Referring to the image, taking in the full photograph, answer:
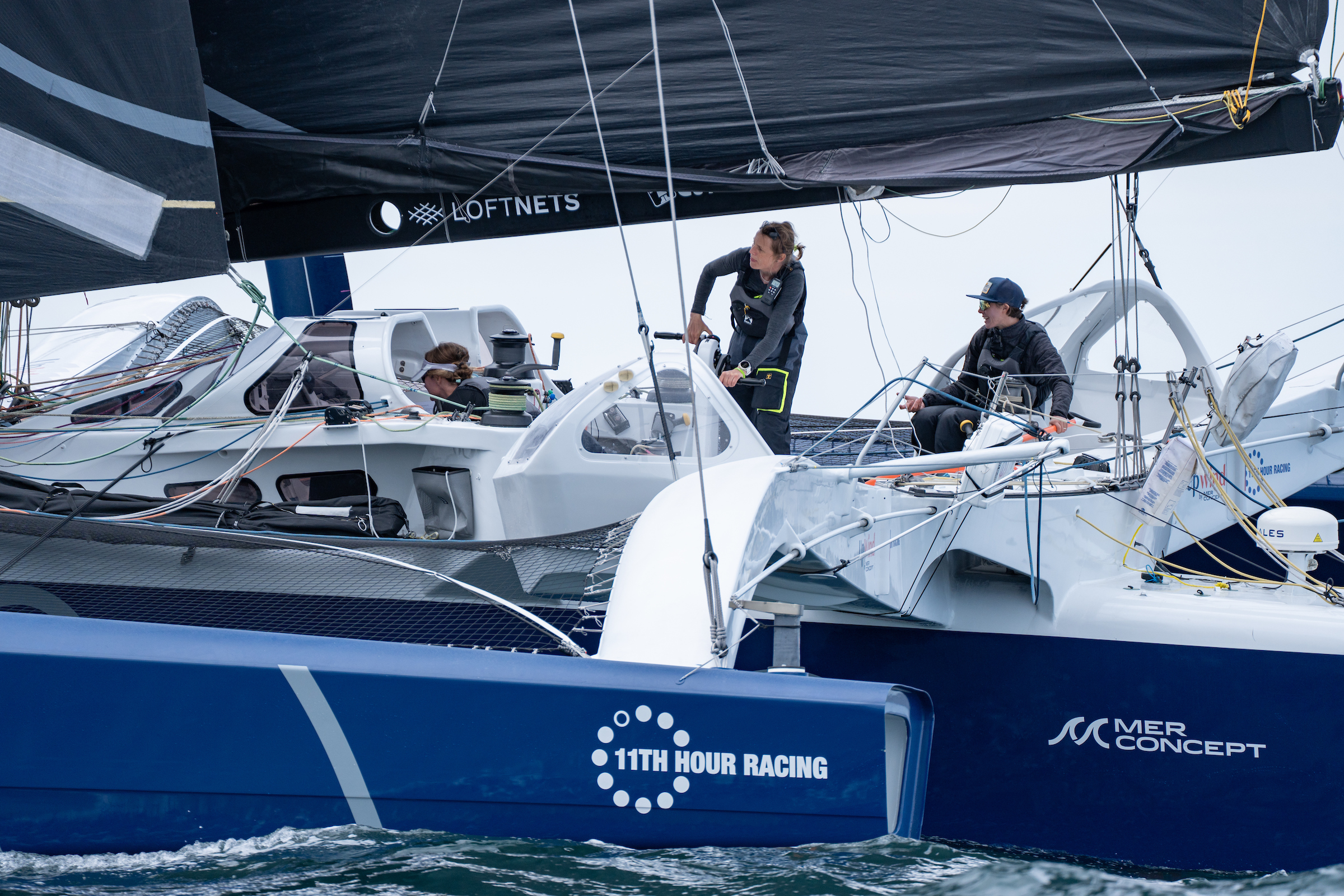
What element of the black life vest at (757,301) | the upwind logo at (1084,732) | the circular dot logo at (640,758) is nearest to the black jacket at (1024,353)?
the black life vest at (757,301)

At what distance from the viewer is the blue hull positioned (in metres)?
3.45

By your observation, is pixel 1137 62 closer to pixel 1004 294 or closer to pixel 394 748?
pixel 1004 294

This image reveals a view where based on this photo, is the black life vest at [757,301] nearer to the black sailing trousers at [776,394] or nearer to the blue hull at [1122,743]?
the black sailing trousers at [776,394]

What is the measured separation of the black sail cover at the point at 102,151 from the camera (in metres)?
2.71

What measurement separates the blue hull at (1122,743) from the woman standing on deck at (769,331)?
2.48 feet

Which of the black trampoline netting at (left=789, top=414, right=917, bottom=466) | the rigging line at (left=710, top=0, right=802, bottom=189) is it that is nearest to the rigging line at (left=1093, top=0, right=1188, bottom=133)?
the rigging line at (left=710, top=0, right=802, bottom=189)

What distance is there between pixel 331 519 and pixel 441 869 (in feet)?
5.75

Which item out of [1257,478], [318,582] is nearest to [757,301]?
[1257,478]

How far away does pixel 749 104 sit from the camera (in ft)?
12.0

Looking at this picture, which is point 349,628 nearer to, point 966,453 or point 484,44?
point 966,453

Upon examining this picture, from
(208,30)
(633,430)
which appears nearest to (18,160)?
(208,30)

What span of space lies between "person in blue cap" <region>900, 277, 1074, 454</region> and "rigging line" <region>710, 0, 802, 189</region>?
4.02ft

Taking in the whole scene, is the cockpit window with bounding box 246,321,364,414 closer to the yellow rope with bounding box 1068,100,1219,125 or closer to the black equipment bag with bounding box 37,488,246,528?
the black equipment bag with bounding box 37,488,246,528

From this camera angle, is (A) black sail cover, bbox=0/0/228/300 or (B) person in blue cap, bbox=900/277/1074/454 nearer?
(A) black sail cover, bbox=0/0/228/300
